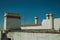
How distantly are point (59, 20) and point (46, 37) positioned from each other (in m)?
14.8

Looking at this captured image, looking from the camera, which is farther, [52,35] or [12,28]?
[12,28]

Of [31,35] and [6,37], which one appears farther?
[6,37]

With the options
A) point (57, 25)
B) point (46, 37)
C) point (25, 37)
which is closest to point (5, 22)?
point (25, 37)

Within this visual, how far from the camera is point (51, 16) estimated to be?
20.5 m

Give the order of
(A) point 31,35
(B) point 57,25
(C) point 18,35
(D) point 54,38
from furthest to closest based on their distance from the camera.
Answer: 1. (B) point 57,25
2. (C) point 18,35
3. (A) point 31,35
4. (D) point 54,38

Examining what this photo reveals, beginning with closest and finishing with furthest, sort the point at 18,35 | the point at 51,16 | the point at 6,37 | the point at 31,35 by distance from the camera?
1. the point at 31,35
2. the point at 18,35
3. the point at 6,37
4. the point at 51,16

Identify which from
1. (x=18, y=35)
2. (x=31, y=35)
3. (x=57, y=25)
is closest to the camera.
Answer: (x=31, y=35)

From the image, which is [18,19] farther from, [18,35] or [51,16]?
[51,16]

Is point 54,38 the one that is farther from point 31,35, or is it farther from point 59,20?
point 59,20

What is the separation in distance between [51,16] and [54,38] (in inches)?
Result: 493

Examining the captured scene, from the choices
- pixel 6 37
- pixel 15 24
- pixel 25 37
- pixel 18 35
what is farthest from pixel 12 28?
pixel 25 37

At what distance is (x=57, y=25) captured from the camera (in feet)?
74.7

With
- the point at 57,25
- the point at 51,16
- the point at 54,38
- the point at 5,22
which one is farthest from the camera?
the point at 57,25

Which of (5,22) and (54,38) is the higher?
(5,22)
